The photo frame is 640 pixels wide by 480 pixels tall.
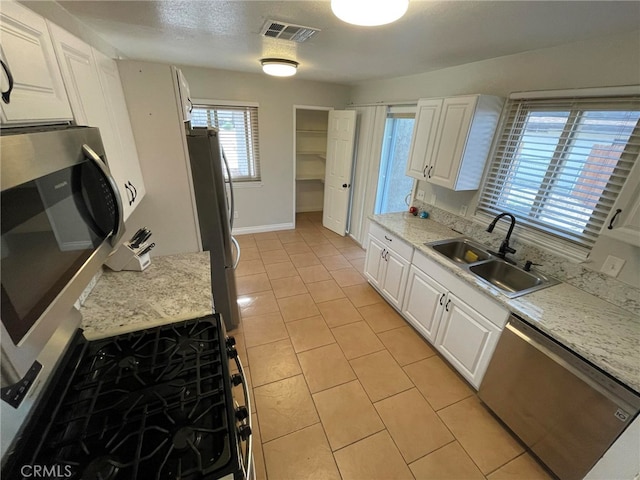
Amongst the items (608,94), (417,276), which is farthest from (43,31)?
(608,94)

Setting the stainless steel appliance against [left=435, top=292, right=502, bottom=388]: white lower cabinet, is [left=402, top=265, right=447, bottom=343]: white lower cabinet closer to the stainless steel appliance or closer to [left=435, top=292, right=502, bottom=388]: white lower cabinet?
[left=435, top=292, right=502, bottom=388]: white lower cabinet

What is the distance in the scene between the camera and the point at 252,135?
4.15 m

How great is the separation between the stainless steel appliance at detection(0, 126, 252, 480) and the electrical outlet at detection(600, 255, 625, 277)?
2272 mm

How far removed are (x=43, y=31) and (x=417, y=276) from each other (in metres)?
2.54

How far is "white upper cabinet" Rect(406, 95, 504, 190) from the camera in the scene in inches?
84.4

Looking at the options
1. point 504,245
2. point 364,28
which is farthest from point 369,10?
point 504,245

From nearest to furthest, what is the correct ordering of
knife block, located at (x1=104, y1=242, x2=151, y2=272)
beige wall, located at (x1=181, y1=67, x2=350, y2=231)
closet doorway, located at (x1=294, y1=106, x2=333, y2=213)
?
knife block, located at (x1=104, y1=242, x2=151, y2=272)
beige wall, located at (x1=181, y1=67, x2=350, y2=231)
closet doorway, located at (x1=294, y1=106, x2=333, y2=213)

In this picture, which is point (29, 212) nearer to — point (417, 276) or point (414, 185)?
point (417, 276)

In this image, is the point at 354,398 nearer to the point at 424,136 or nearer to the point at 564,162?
the point at 564,162

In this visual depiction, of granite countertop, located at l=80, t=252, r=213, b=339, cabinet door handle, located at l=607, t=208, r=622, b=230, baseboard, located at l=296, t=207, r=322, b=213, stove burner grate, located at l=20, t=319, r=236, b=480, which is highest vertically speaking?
cabinet door handle, located at l=607, t=208, r=622, b=230

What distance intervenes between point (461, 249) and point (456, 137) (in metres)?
1.01

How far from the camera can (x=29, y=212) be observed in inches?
22.9

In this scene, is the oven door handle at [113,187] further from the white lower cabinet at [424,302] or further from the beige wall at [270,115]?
the beige wall at [270,115]

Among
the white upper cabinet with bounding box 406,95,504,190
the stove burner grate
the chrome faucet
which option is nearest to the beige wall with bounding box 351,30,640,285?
the white upper cabinet with bounding box 406,95,504,190
